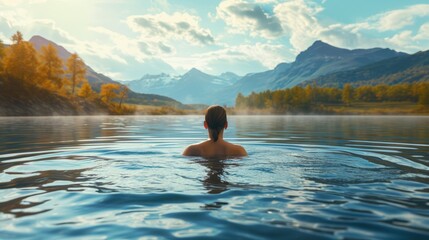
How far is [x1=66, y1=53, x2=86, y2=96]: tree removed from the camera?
100375 mm

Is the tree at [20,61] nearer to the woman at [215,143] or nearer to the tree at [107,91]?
the tree at [107,91]

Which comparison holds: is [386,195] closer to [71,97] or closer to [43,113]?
[43,113]

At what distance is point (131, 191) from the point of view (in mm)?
5758

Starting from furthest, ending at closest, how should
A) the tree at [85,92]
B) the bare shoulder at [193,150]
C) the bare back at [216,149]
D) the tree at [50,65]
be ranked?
the tree at [85,92]
the tree at [50,65]
the bare shoulder at [193,150]
the bare back at [216,149]

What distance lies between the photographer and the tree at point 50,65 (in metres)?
91.6

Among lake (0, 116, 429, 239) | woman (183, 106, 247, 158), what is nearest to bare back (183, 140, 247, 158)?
woman (183, 106, 247, 158)

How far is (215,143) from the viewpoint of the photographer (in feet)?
30.9

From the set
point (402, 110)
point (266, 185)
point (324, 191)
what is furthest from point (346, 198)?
point (402, 110)

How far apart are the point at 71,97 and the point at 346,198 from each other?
100003mm

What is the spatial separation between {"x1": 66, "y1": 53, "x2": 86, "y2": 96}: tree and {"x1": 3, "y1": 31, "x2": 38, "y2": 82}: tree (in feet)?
48.1

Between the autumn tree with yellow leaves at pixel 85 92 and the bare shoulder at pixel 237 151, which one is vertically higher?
the autumn tree with yellow leaves at pixel 85 92

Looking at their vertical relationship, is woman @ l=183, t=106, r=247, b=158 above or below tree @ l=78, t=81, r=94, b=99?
below

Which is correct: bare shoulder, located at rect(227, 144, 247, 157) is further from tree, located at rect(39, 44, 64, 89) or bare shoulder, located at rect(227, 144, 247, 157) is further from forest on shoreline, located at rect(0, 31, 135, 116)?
tree, located at rect(39, 44, 64, 89)

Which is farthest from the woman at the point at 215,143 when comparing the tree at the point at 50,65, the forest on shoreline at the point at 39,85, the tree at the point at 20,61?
the tree at the point at 50,65
